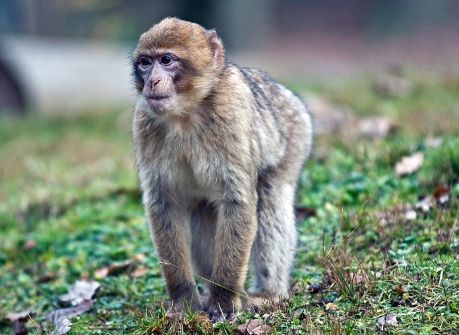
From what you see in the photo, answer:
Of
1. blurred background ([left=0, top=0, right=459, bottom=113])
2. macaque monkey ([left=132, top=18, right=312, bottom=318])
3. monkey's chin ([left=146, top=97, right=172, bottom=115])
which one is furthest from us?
→ blurred background ([left=0, top=0, right=459, bottom=113])

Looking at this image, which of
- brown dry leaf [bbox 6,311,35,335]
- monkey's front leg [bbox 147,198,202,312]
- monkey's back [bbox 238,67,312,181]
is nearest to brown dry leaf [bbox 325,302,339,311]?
monkey's front leg [bbox 147,198,202,312]

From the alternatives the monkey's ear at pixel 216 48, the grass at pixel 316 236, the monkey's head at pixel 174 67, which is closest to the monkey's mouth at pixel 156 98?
the monkey's head at pixel 174 67

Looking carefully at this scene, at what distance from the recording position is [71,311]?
501 cm

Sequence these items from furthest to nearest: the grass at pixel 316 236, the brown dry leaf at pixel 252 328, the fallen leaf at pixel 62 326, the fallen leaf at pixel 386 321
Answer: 1. the fallen leaf at pixel 62 326
2. the grass at pixel 316 236
3. the brown dry leaf at pixel 252 328
4. the fallen leaf at pixel 386 321

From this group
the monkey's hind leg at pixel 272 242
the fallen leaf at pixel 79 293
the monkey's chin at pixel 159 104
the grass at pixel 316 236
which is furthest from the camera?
the fallen leaf at pixel 79 293

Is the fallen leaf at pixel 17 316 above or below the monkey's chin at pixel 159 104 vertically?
below

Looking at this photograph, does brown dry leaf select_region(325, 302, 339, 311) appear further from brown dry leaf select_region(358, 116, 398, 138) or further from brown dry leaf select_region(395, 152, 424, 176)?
brown dry leaf select_region(358, 116, 398, 138)

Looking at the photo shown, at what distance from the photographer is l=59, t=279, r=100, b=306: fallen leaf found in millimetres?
5160

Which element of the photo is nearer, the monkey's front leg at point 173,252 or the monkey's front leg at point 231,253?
the monkey's front leg at point 231,253

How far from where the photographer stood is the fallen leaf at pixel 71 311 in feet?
16.3

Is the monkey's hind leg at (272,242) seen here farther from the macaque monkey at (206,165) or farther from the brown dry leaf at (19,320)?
the brown dry leaf at (19,320)

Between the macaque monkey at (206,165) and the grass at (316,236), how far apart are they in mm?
257

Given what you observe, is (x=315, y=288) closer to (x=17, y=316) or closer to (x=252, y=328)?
(x=252, y=328)

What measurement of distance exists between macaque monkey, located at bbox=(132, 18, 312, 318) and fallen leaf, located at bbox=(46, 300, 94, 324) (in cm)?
73
